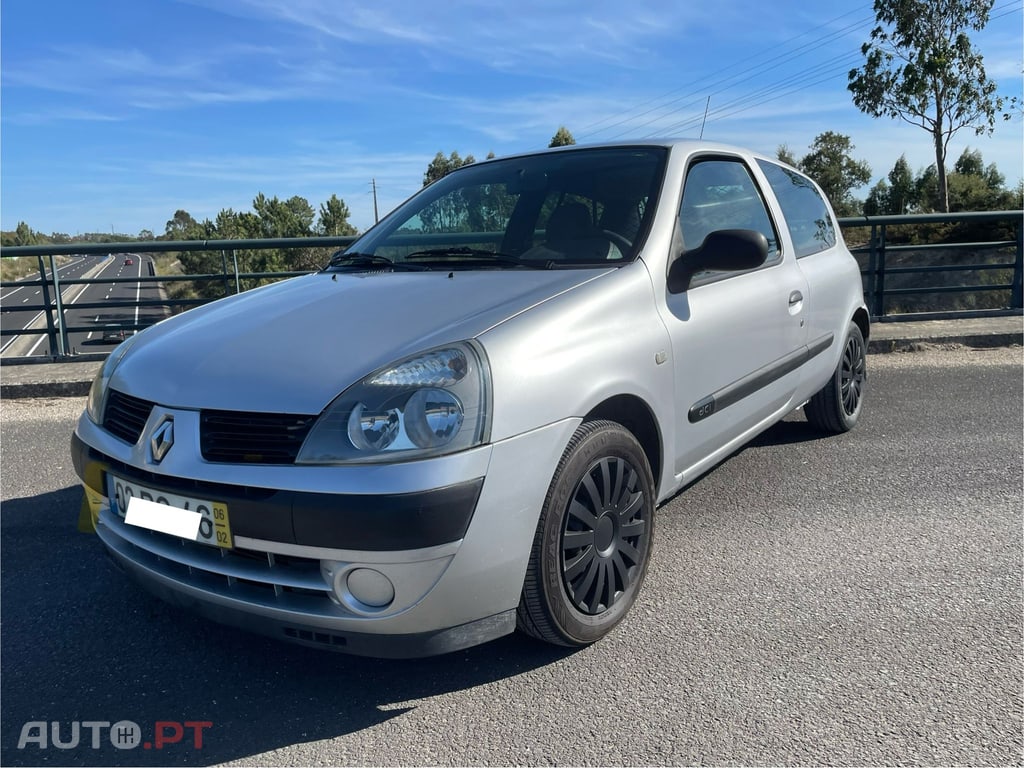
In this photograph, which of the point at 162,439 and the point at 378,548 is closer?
the point at 378,548

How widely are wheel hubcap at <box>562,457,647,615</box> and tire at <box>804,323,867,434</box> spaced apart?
232cm

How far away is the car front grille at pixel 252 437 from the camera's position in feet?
6.40

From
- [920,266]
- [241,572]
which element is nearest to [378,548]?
[241,572]

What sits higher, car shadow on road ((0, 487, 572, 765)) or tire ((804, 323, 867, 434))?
tire ((804, 323, 867, 434))

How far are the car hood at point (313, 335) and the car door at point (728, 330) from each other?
1.63ft

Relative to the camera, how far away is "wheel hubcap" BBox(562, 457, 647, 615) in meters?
2.24

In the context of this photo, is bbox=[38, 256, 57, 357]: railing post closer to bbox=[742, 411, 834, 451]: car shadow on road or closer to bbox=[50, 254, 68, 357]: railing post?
bbox=[50, 254, 68, 357]: railing post

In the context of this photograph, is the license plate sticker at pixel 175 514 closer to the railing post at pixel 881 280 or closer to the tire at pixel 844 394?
the tire at pixel 844 394

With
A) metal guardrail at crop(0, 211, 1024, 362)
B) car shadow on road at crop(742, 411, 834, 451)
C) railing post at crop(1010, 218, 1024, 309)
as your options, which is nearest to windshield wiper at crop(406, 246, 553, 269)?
car shadow on road at crop(742, 411, 834, 451)

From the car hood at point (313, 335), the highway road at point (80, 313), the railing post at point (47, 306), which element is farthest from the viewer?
the highway road at point (80, 313)

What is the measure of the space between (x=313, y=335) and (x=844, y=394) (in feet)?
11.2

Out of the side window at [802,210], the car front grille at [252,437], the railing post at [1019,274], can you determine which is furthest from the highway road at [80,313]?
the railing post at [1019,274]

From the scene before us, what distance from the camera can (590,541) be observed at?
2.28 m

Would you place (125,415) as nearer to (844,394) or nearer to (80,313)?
(844,394)
